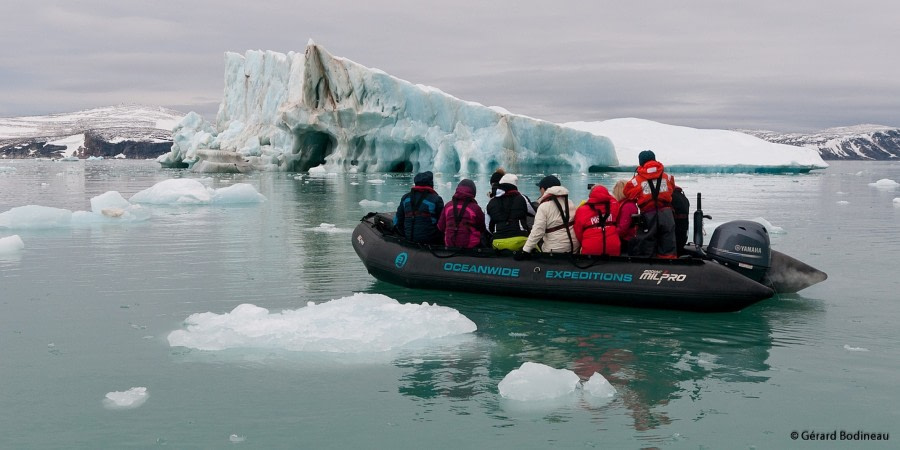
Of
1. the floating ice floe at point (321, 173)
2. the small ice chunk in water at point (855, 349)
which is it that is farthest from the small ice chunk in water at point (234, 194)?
the floating ice floe at point (321, 173)

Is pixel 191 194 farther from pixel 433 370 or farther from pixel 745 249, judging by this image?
pixel 433 370

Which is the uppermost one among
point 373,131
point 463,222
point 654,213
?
point 373,131

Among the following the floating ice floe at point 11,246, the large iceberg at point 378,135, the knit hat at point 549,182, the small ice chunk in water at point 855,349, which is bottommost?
the small ice chunk in water at point 855,349

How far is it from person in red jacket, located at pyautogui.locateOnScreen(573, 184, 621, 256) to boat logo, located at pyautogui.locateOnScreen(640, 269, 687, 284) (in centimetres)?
47

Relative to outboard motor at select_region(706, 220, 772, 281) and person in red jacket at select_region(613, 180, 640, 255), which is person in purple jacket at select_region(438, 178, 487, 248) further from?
outboard motor at select_region(706, 220, 772, 281)

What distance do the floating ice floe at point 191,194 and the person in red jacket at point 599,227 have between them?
13.9 m

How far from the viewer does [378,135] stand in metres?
38.5

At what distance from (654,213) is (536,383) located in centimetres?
314

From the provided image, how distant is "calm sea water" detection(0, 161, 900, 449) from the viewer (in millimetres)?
4105

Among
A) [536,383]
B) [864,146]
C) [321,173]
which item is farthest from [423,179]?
[864,146]

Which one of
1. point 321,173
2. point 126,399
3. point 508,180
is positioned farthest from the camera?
point 321,173

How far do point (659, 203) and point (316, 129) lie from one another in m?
33.0

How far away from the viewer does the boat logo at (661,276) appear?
22.3 ft

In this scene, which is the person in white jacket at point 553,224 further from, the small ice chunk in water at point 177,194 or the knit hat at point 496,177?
the small ice chunk in water at point 177,194
